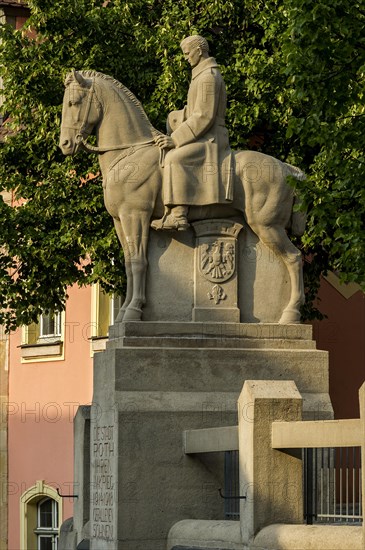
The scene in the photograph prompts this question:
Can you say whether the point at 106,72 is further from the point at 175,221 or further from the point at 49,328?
the point at 49,328

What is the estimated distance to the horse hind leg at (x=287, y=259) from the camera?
16344 mm

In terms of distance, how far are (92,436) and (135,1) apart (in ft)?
38.9

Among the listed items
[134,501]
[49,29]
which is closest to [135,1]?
[49,29]

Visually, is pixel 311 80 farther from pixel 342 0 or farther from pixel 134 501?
pixel 134 501

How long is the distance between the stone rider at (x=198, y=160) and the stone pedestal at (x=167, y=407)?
3.71 ft

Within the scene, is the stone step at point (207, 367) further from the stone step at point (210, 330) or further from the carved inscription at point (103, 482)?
the carved inscription at point (103, 482)

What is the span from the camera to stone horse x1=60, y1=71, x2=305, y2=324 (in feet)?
53.4

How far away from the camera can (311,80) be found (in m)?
18.3

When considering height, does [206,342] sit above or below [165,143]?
below

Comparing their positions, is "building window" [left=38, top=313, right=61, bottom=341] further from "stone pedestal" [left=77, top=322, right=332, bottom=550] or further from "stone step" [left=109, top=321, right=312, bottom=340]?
"stone step" [left=109, top=321, right=312, bottom=340]

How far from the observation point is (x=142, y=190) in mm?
16281

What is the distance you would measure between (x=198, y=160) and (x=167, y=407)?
2.31 m

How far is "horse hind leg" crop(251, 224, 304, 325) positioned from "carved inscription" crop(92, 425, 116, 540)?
198 cm

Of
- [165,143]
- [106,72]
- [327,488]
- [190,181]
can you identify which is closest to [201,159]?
[190,181]
